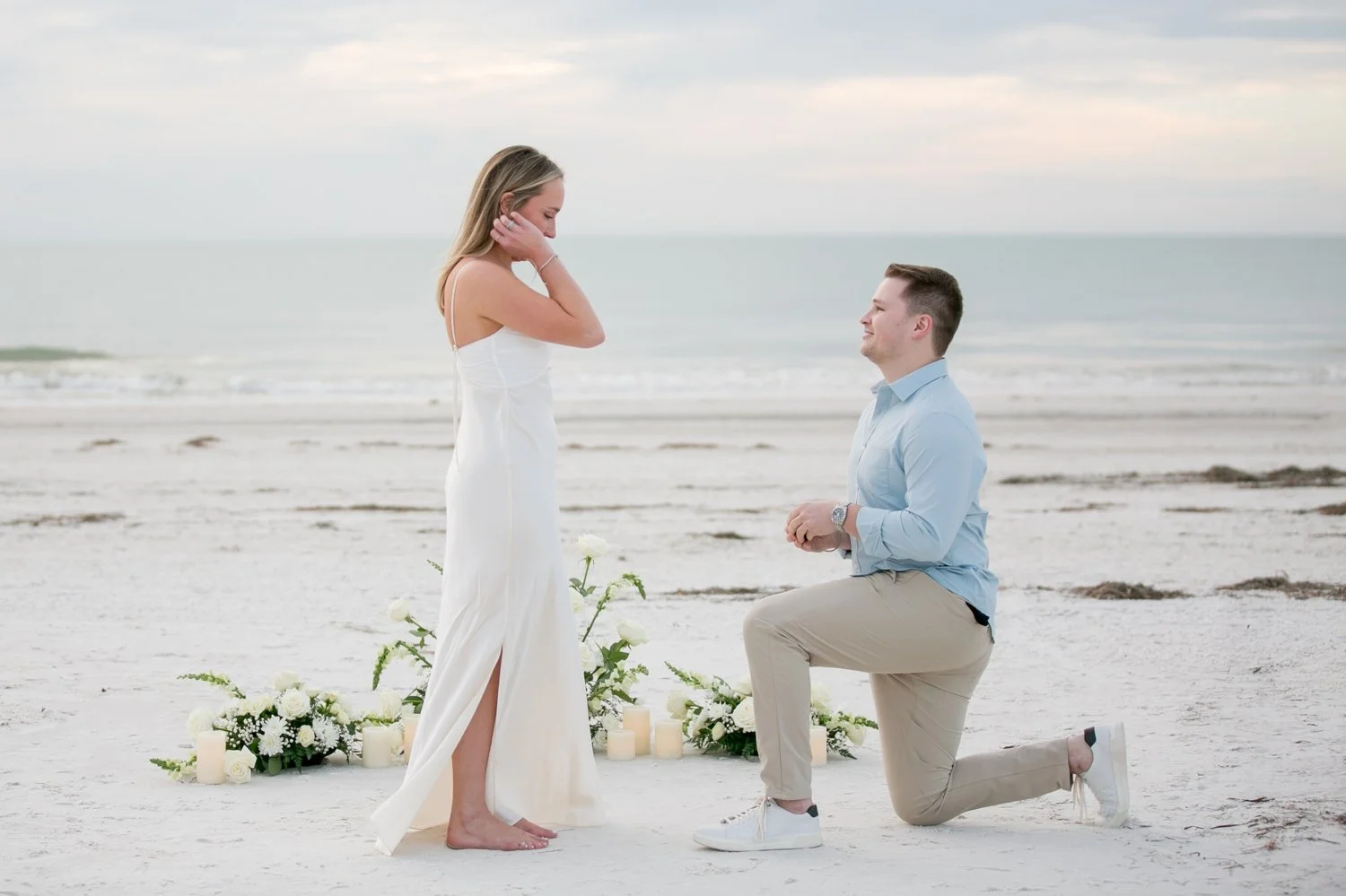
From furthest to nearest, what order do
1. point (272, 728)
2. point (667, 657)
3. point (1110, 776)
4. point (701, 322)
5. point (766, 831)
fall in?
1. point (701, 322)
2. point (667, 657)
3. point (272, 728)
4. point (1110, 776)
5. point (766, 831)

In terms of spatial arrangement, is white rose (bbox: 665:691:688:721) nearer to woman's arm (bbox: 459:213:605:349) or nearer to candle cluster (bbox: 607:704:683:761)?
candle cluster (bbox: 607:704:683:761)

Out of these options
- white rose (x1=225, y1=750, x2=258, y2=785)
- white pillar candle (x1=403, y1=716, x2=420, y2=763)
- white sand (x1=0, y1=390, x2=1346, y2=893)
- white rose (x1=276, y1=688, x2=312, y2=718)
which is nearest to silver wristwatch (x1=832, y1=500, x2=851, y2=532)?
white sand (x1=0, y1=390, x2=1346, y2=893)

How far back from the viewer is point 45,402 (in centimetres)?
2641

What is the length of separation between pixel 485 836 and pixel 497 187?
83.7 inches

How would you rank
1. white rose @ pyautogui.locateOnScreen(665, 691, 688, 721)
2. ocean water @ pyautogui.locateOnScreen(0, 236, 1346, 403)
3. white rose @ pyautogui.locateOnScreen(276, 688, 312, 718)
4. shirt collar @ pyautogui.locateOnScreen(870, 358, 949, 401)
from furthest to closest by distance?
ocean water @ pyautogui.locateOnScreen(0, 236, 1346, 403) < white rose @ pyautogui.locateOnScreen(665, 691, 688, 721) < white rose @ pyautogui.locateOnScreen(276, 688, 312, 718) < shirt collar @ pyautogui.locateOnScreen(870, 358, 949, 401)

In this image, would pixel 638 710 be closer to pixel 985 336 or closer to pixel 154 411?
pixel 154 411

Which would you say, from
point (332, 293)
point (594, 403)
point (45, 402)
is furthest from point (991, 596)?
point (332, 293)

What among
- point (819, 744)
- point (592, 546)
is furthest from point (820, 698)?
point (592, 546)

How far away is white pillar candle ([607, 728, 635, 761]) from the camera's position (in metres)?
5.89

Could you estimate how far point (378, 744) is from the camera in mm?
5789

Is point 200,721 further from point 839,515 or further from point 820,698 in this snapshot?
point 839,515

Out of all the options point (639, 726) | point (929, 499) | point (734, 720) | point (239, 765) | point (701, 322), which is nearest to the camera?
point (929, 499)

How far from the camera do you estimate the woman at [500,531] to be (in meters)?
4.58

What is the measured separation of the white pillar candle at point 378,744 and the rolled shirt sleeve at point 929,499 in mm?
2364
